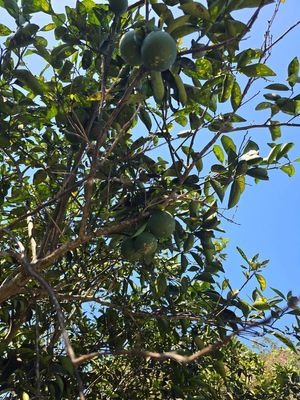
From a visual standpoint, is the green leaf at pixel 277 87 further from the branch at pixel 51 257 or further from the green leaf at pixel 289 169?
the branch at pixel 51 257

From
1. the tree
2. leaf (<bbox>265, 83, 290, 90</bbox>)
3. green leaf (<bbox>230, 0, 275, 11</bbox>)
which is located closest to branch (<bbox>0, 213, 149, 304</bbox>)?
the tree

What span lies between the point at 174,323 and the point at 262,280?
700mm

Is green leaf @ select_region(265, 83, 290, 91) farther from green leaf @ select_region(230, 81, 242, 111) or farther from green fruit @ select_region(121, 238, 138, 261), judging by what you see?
green fruit @ select_region(121, 238, 138, 261)

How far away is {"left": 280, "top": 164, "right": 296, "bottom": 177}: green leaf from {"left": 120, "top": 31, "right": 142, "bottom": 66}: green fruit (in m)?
1.01

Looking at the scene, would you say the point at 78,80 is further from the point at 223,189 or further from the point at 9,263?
the point at 9,263

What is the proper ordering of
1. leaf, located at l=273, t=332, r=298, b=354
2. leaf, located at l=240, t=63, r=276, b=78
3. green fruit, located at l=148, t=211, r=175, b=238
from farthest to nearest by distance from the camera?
leaf, located at l=273, t=332, r=298, b=354 → green fruit, located at l=148, t=211, r=175, b=238 → leaf, located at l=240, t=63, r=276, b=78

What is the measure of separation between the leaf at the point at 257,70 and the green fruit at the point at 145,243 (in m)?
0.79

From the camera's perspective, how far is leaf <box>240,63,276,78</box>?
180 cm

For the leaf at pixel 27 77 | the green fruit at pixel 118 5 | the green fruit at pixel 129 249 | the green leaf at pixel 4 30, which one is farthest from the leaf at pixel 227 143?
the green leaf at pixel 4 30

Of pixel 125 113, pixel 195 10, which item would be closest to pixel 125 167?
pixel 125 113

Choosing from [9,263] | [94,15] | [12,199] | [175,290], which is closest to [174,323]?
[175,290]

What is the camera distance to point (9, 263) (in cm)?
296

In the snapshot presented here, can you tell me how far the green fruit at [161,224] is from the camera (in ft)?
6.50

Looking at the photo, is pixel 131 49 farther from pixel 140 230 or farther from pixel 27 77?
pixel 140 230
